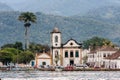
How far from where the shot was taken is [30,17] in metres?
182

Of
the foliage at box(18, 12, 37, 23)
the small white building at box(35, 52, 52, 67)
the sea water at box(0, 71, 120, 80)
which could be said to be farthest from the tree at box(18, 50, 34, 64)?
the sea water at box(0, 71, 120, 80)

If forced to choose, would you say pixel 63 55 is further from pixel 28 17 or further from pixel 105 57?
pixel 28 17

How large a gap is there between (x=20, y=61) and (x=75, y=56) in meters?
15.1

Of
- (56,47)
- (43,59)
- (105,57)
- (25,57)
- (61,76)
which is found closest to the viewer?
(61,76)

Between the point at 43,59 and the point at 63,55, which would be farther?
the point at 63,55

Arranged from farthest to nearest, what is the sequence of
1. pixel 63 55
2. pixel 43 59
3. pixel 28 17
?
pixel 28 17 → pixel 63 55 → pixel 43 59

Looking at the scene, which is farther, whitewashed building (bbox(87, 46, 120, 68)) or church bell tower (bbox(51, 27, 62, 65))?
church bell tower (bbox(51, 27, 62, 65))

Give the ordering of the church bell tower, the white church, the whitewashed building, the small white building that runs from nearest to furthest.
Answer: the whitewashed building < the church bell tower < the small white building < the white church

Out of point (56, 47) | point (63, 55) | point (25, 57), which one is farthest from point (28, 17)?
point (25, 57)

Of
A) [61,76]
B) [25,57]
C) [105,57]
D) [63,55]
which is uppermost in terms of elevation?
[63,55]

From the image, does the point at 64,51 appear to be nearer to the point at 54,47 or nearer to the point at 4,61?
the point at 54,47

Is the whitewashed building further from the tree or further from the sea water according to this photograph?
the sea water

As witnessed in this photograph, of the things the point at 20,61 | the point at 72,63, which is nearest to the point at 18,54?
the point at 20,61

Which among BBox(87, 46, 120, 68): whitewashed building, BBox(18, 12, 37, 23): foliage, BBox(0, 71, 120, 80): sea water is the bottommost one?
BBox(0, 71, 120, 80): sea water
